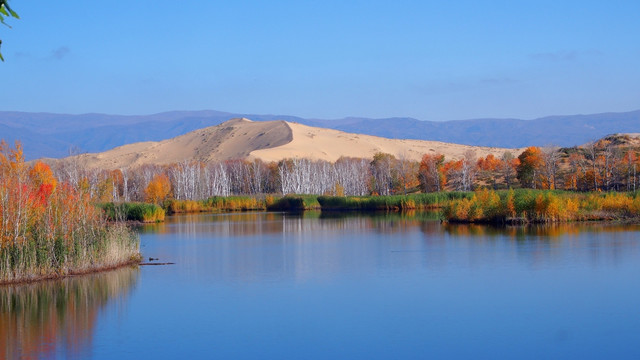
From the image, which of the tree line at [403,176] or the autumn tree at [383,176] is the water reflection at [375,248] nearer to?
the tree line at [403,176]

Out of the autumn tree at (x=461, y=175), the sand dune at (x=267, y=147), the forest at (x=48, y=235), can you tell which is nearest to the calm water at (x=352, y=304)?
the forest at (x=48, y=235)

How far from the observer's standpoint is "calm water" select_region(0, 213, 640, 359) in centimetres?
1167

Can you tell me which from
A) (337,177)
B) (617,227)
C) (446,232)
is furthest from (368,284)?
(337,177)

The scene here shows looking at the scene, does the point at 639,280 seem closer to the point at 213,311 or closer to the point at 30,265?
the point at 213,311

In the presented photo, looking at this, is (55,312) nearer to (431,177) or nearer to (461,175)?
(431,177)

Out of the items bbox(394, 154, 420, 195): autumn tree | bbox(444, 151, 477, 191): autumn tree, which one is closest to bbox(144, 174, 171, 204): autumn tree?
bbox(394, 154, 420, 195): autumn tree

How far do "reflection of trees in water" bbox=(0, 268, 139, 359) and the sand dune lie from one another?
77410 mm

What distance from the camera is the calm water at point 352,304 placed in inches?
460

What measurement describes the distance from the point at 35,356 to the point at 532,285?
10.5m

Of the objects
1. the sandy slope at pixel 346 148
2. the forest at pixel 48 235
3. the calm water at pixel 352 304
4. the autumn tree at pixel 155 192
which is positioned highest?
the sandy slope at pixel 346 148

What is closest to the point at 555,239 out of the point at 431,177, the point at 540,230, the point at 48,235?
the point at 540,230

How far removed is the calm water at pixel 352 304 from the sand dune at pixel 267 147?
73801 mm

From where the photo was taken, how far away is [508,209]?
103 ft

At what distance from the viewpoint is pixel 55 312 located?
14.8m
